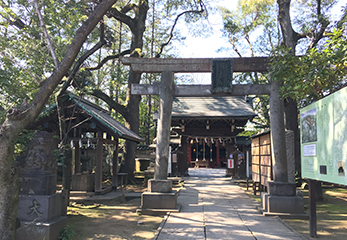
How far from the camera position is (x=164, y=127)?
354 inches

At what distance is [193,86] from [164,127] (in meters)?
1.79

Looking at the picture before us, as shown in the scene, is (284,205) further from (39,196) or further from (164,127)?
(39,196)

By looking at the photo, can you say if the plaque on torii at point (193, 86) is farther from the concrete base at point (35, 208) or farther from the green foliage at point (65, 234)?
the concrete base at point (35, 208)

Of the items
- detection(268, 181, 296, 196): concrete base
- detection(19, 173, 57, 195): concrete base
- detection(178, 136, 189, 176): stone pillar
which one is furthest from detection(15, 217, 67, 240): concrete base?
detection(178, 136, 189, 176): stone pillar

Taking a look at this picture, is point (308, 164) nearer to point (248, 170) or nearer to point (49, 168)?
point (49, 168)

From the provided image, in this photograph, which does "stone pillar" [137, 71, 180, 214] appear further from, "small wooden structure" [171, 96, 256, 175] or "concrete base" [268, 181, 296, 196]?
"small wooden structure" [171, 96, 256, 175]

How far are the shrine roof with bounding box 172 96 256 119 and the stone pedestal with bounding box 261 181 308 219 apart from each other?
8.56 meters

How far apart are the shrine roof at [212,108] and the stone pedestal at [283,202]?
8562 mm

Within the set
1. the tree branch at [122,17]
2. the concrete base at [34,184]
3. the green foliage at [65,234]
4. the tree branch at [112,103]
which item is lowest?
the green foliage at [65,234]

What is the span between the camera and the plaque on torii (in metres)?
8.84

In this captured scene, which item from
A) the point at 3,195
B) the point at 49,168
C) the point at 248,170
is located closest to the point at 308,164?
the point at 49,168

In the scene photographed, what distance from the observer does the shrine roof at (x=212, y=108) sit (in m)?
16.9

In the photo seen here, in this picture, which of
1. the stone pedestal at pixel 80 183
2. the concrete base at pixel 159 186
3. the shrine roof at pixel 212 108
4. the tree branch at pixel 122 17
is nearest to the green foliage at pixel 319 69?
the concrete base at pixel 159 186

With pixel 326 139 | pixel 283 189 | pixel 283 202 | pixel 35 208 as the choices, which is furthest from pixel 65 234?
pixel 283 189
